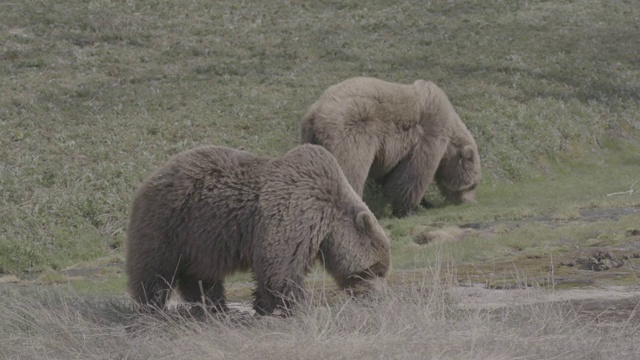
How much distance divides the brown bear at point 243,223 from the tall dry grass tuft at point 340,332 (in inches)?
17.5

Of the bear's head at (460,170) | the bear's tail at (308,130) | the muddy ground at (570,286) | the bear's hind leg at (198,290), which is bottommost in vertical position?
the bear's head at (460,170)

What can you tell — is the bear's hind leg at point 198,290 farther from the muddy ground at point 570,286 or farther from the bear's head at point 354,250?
the bear's head at point 354,250

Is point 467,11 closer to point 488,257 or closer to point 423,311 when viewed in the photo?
point 488,257

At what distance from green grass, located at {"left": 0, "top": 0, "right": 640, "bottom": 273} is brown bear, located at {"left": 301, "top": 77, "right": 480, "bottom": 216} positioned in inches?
27.8

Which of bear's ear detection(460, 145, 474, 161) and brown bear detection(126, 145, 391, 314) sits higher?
brown bear detection(126, 145, 391, 314)

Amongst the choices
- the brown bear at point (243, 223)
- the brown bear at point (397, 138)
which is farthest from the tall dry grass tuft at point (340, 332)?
the brown bear at point (397, 138)

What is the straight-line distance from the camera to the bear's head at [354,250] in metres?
10.1

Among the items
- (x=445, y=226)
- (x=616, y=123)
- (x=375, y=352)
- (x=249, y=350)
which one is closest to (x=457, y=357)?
(x=375, y=352)

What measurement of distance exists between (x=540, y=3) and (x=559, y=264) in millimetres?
23860

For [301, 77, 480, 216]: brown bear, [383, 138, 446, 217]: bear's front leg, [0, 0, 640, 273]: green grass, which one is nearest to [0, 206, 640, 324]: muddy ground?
[0, 0, 640, 273]: green grass

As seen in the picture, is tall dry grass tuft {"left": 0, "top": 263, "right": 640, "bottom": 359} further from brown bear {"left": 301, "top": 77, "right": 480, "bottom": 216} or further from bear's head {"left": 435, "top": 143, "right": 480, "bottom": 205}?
bear's head {"left": 435, "top": 143, "right": 480, "bottom": 205}

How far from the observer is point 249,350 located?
797 centimetres

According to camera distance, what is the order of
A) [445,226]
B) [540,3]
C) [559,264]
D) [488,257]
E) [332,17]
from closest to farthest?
[559,264]
[488,257]
[445,226]
[332,17]
[540,3]

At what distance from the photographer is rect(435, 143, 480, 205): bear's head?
19.7 m
